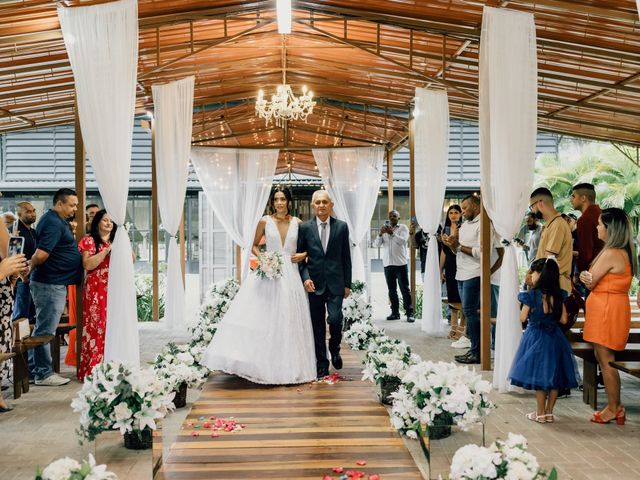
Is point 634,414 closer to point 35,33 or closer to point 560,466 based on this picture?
point 560,466

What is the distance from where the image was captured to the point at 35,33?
281 inches

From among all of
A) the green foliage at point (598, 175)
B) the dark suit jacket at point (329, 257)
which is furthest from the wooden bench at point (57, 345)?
the green foliage at point (598, 175)

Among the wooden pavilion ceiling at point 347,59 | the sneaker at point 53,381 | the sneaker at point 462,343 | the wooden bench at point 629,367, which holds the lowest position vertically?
the sneaker at point 462,343

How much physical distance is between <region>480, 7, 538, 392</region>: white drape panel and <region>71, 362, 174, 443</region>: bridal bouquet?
127 inches

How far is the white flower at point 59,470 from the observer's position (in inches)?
95.7

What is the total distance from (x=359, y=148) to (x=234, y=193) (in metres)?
2.45

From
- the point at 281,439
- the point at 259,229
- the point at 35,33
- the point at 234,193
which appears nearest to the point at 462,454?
the point at 281,439

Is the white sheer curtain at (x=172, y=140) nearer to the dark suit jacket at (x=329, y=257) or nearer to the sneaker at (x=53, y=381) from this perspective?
the dark suit jacket at (x=329, y=257)

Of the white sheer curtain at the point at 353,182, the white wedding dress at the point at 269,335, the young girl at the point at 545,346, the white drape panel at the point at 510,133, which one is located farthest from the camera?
the white sheer curtain at the point at 353,182

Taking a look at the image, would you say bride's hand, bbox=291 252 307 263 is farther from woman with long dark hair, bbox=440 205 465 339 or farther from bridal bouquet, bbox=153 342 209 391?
Answer: woman with long dark hair, bbox=440 205 465 339

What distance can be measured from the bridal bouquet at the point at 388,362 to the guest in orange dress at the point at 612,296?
1349 mm

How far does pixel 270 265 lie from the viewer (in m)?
6.30

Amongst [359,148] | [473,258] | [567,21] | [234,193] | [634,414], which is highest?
[567,21]

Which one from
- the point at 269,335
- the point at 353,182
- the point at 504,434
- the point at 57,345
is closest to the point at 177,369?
the point at 269,335
